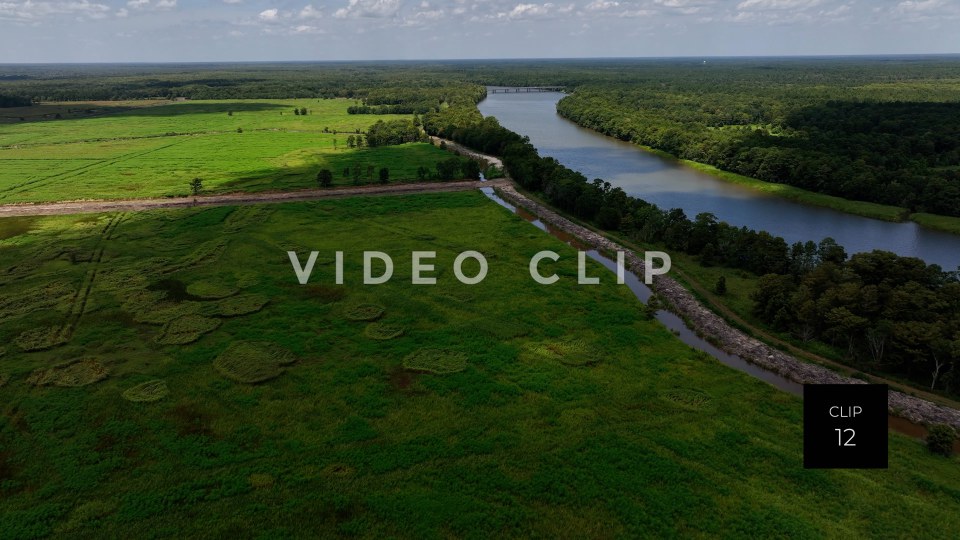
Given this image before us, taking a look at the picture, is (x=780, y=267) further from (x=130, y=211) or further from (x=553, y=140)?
(x=553, y=140)

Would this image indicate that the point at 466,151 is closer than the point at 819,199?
No

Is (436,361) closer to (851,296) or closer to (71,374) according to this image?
(71,374)

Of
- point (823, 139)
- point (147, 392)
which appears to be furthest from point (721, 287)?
point (823, 139)

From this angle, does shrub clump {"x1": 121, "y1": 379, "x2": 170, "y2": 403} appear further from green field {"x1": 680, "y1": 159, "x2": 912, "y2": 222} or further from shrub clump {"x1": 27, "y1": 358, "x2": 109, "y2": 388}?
green field {"x1": 680, "y1": 159, "x2": 912, "y2": 222}

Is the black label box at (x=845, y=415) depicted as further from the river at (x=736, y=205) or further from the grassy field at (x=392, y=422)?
the river at (x=736, y=205)

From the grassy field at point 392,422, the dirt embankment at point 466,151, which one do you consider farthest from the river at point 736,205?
the grassy field at point 392,422

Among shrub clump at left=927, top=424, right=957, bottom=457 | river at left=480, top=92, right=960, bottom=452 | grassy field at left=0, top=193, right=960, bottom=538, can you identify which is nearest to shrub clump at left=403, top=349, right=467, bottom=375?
grassy field at left=0, top=193, right=960, bottom=538

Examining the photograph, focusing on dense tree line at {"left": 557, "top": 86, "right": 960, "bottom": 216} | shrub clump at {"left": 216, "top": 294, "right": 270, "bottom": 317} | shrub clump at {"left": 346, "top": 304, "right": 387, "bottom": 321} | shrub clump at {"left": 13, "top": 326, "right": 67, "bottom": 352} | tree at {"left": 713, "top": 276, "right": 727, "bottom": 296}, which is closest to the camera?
shrub clump at {"left": 13, "top": 326, "right": 67, "bottom": 352}
